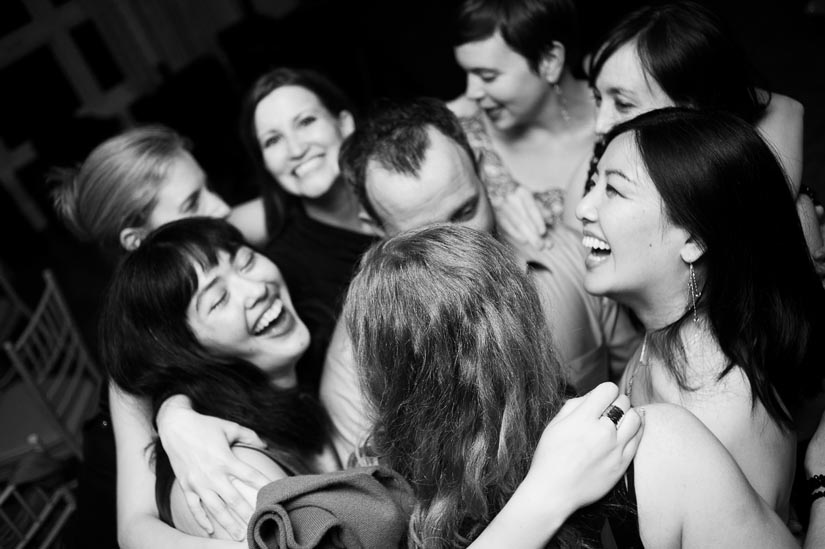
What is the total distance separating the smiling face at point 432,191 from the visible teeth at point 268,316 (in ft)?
1.26

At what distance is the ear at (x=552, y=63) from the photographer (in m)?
2.52

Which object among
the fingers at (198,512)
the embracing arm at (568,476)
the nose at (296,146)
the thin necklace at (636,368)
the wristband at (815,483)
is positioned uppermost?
the nose at (296,146)

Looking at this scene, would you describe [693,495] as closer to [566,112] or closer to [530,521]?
[530,521]

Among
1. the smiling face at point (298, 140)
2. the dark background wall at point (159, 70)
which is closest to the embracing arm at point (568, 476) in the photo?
the smiling face at point (298, 140)

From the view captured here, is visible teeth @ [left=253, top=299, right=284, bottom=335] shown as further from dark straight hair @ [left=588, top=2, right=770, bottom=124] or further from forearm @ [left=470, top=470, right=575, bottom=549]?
dark straight hair @ [left=588, top=2, right=770, bottom=124]

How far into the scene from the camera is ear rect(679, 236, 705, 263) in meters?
1.42

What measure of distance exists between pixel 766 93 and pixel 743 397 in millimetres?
984

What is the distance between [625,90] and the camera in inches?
74.1

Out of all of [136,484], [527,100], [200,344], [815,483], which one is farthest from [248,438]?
[527,100]

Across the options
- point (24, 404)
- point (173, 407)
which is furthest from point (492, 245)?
point (24, 404)

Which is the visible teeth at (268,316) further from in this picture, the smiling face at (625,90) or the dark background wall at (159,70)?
the dark background wall at (159,70)

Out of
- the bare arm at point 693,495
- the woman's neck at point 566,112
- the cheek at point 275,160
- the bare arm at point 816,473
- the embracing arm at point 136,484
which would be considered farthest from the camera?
the woman's neck at point 566,112

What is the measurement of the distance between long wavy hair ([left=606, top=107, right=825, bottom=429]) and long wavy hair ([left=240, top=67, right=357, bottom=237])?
147 cm

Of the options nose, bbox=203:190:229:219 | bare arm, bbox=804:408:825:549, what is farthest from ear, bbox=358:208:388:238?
bare arm, bbox=804:408:825:549
